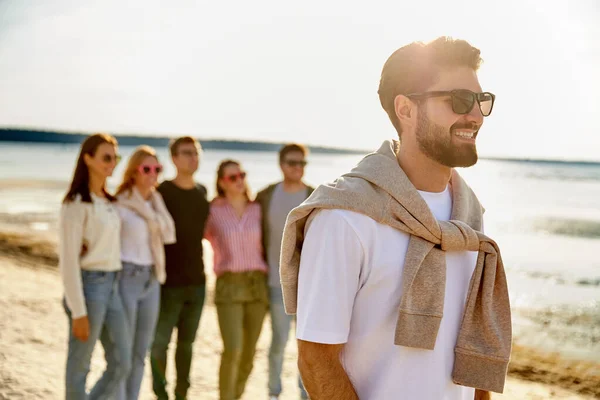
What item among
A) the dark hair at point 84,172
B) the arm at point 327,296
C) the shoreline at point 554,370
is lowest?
the shoreline at point 554,370

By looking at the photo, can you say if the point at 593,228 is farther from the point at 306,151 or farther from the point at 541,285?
the point at 306,151

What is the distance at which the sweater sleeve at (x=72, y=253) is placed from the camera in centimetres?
415

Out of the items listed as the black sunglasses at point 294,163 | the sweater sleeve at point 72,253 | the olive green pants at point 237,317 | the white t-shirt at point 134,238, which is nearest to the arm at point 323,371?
Answer: the sweater sleeve at point 72,253

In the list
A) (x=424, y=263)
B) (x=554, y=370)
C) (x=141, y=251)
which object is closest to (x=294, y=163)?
(x=141, y=251)

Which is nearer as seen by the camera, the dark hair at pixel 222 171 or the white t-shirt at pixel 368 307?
the white t-shirt at pixel 368 307

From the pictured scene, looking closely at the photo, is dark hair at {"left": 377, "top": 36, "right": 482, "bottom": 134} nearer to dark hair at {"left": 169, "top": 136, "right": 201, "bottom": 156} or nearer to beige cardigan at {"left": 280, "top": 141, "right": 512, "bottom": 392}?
beige cardigan at {"left": 280, "top": 141, "right": 512, "bottom": 392}

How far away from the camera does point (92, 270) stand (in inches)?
171

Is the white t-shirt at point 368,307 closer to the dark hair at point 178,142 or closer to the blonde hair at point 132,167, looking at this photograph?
the blonde hair at point 132,167

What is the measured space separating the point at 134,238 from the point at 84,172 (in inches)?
26.1

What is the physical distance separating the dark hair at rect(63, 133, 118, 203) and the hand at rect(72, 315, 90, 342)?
776 millimetres

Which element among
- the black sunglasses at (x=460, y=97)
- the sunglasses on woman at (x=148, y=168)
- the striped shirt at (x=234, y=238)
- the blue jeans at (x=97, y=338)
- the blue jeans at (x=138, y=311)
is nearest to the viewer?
the black sunglasses at (x=460, y=97)

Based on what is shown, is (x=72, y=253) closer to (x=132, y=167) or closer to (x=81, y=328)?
(x=81, y=328)

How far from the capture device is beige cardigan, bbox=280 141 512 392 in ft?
6.16

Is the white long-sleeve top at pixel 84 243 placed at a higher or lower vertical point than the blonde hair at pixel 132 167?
lower
